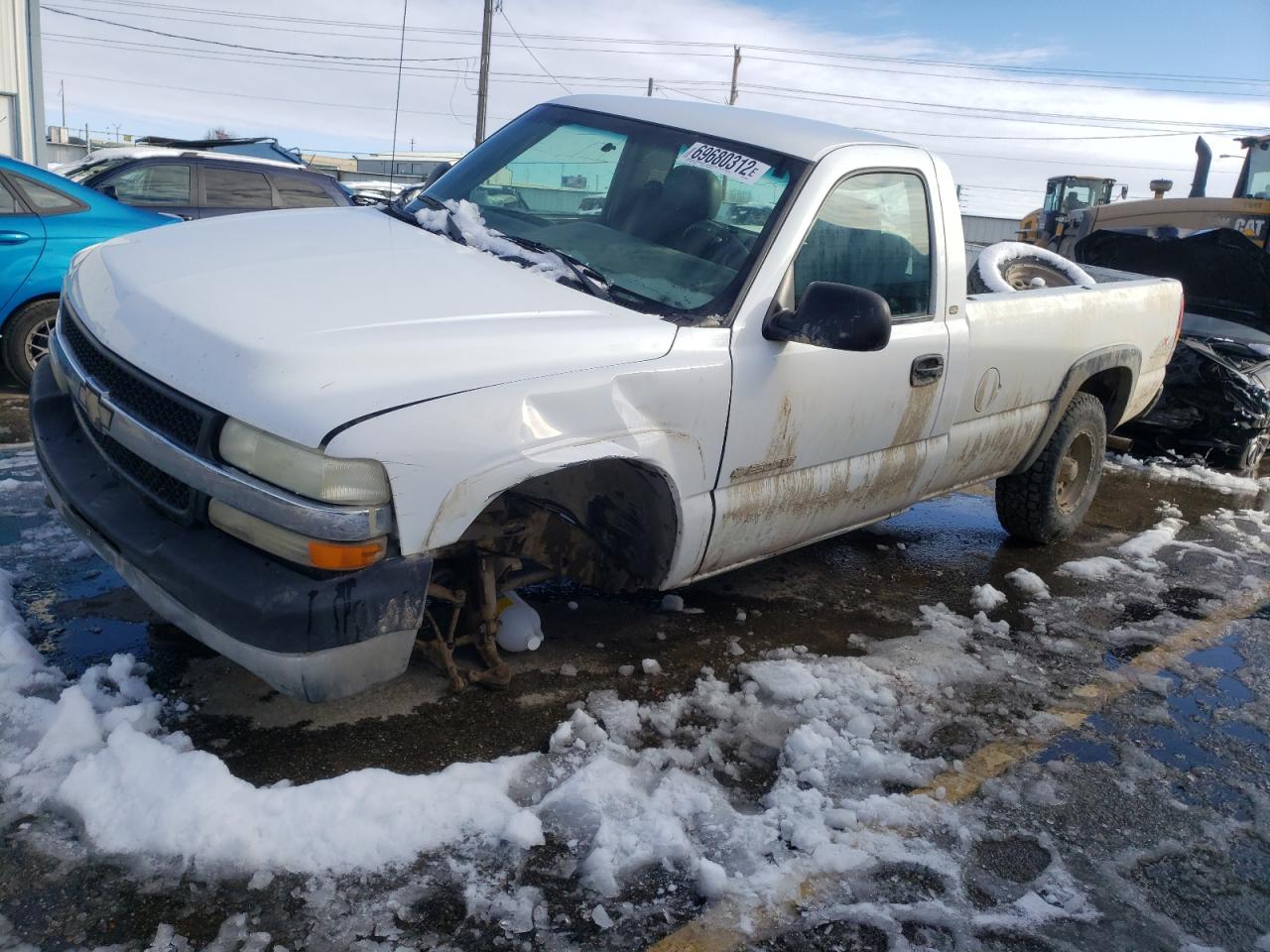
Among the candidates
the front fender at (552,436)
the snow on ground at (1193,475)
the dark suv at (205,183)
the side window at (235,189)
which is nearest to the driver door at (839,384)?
the front fender at (552,436)

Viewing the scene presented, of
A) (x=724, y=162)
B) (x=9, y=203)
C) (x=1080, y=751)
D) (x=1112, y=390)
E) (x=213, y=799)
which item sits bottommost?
(x=1080, y=751)

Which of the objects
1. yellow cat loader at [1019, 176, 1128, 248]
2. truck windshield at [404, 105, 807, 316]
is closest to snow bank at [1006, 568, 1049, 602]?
truck windshield at [404, 105, 807, 316]

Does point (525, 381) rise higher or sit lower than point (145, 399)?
higher

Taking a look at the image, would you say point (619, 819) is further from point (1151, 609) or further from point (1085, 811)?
point (1151, 609)

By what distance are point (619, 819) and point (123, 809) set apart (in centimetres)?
123

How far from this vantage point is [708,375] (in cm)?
307

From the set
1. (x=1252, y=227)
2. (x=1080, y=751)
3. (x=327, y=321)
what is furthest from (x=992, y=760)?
(x=1252, y=227)

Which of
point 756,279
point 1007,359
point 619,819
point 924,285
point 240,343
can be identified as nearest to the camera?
point 240,343

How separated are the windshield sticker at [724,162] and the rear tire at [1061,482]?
2473 mm

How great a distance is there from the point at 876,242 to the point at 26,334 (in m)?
5.53

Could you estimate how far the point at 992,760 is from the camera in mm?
3234

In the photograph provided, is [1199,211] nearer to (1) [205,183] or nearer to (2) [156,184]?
(1) [205,183]

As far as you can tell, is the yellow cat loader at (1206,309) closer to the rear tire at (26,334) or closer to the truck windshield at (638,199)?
the truck windshield at (638,199)

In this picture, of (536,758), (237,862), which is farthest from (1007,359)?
(237,862)
